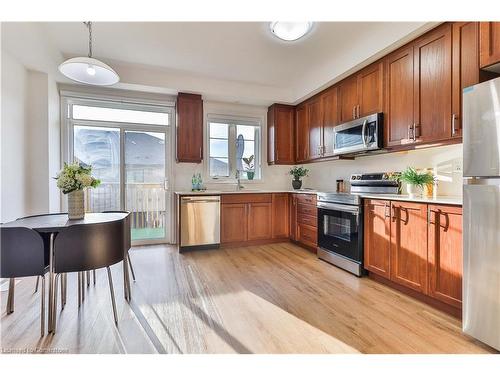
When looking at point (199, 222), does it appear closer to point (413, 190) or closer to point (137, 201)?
point (137, 201)

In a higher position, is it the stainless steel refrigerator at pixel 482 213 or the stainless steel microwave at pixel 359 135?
the stainless steel microwave at pixel 359 135

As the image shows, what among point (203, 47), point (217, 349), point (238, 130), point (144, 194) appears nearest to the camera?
point (217, 349)

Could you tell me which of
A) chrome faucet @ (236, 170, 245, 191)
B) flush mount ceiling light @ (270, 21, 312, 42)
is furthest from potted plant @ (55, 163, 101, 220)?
chrome faucet @ (236, 170, 245, 191)

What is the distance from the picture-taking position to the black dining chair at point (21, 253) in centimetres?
165

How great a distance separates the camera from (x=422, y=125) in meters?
2.40

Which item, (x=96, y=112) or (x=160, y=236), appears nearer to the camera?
(x=96, y=112)

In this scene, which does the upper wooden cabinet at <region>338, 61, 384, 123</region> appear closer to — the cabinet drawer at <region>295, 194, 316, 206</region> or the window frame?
the cabinet drawer at <region>295, 194, 316, 206</region>

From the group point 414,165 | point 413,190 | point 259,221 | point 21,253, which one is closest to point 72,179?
point 21,253

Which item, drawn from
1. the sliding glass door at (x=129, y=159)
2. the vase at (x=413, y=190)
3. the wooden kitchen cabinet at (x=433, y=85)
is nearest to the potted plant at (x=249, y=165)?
the sliding glass door at (x=129, y=159)

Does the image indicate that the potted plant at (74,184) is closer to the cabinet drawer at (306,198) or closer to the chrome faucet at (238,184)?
the chrome faucet at (238,184)

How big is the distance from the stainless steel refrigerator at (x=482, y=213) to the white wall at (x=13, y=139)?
4.21 meters

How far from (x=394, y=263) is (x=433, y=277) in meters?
0.38

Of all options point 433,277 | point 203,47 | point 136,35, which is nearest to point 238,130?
point 203,47

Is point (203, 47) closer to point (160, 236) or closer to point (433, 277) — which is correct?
point (160, 236)
